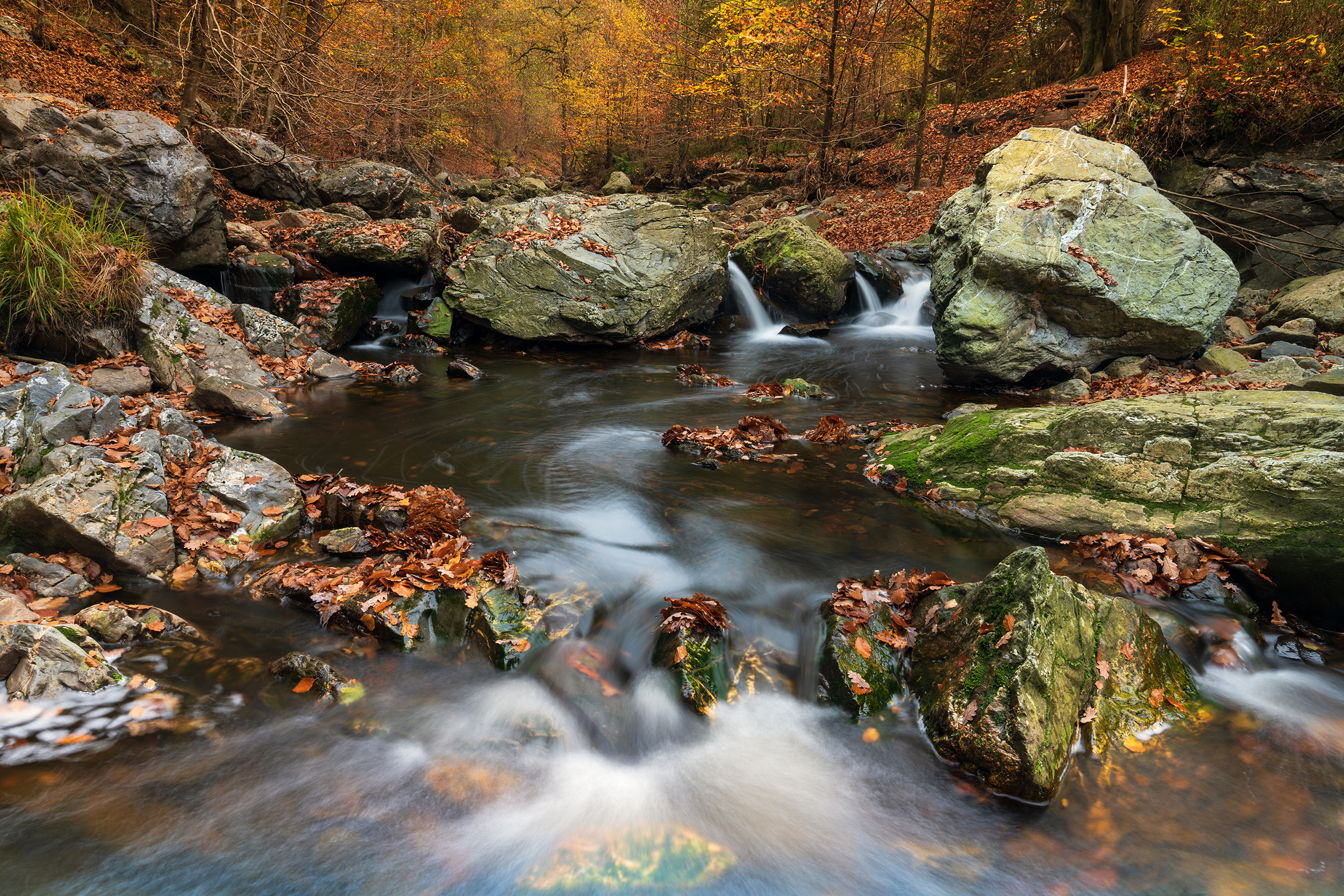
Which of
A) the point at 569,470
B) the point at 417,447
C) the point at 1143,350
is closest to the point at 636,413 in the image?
the point at 569,470

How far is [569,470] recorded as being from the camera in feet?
22.7

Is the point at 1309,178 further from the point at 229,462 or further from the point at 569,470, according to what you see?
the point at 229,462

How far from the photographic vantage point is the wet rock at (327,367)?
386 inches

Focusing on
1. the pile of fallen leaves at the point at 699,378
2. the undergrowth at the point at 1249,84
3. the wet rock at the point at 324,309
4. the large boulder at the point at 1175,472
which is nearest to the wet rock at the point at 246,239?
the wet rock at the point at 324,309

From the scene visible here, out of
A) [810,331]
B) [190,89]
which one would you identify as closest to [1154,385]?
[810,331]

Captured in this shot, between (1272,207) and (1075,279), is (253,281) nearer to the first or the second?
(1075,279)

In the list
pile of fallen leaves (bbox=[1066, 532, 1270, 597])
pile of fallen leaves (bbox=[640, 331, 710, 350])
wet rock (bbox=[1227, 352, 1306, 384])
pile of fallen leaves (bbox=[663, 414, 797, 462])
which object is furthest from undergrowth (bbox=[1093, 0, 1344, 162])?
pile of fallen leaves (bbox=[1066, 532, 1270, 597])

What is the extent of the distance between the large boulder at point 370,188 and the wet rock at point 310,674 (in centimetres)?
1499

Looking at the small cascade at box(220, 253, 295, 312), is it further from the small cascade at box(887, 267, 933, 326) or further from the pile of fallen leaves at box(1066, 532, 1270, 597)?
the pile of fallen leaves at box(1066, 532, 1270, 597)

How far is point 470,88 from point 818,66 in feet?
45.0

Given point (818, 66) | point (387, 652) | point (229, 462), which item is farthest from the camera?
point (818, 66)

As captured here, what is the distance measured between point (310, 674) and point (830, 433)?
18.8 feet

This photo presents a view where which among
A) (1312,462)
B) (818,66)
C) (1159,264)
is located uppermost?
(818,66)

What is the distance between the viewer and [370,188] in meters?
15.9
